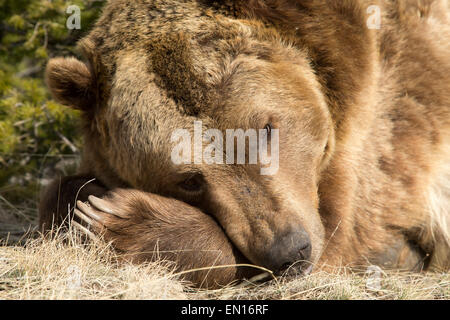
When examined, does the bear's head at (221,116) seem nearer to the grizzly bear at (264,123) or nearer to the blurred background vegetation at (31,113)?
the grizzly bear at (264,123)

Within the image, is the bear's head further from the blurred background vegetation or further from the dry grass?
the blurred background vegetation

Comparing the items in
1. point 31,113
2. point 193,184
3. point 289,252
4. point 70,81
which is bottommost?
point 289,252

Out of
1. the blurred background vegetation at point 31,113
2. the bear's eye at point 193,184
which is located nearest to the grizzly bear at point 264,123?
the bear's eye at point 193,184

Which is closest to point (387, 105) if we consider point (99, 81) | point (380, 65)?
point (380, 65)

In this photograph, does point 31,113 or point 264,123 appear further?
point 31,113

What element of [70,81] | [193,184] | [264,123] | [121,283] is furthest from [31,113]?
[264,123]

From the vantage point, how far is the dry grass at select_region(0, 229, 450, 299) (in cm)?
292

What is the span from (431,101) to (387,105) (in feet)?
0.94

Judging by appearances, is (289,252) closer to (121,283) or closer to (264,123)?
(264,123)

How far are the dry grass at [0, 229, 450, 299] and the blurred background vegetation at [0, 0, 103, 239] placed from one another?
6.98 ft

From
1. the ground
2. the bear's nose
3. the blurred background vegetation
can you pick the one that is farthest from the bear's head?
the blurred background vegetation

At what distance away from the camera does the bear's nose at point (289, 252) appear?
2.95 metres

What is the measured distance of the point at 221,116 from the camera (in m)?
3.06

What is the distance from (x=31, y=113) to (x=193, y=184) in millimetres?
3013
